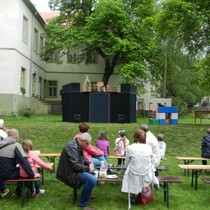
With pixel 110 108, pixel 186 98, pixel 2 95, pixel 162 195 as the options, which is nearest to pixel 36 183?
pixel 162 195

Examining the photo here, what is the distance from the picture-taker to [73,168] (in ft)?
19.2

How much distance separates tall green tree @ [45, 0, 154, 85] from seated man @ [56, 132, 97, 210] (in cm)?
1983

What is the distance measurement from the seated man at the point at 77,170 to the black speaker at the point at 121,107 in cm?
1229

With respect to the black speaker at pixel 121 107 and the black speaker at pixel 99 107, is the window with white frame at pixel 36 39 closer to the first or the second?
the black speaker at pixel 99 107

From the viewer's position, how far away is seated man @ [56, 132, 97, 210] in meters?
5.85

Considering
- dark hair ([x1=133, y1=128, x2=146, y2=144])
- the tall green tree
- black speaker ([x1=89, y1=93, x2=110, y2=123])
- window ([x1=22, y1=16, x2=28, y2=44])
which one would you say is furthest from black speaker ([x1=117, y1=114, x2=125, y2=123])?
dark hair ([x1=133, y1=128, x2=146, y2=144])

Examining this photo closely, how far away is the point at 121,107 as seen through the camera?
1839 centimetres

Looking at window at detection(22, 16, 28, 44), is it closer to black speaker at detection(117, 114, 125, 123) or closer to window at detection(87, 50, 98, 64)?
window at detection(87, 50, 98, 64)

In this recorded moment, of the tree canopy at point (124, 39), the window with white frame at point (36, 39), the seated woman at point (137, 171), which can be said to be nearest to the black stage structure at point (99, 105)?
the tree canopy at point (124, 39)

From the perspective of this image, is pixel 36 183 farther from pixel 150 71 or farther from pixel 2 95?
pixel 150 71

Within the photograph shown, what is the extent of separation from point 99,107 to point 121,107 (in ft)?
3.83

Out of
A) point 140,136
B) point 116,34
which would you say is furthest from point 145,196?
point 116,34

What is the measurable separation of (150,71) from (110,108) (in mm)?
12612

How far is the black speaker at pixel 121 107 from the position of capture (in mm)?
18188
